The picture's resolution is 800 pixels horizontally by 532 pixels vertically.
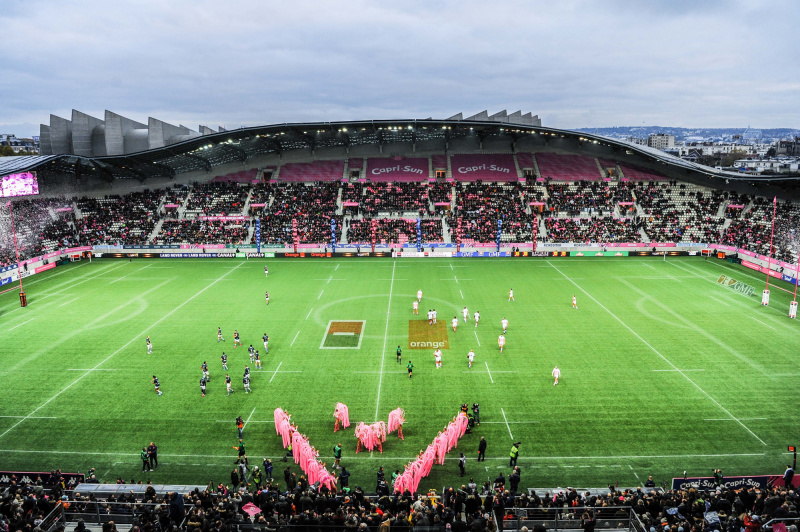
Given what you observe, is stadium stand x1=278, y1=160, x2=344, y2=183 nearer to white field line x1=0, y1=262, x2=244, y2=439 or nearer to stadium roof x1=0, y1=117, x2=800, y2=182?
stadium roof x1=0, y1=117, x2=800, y2=182

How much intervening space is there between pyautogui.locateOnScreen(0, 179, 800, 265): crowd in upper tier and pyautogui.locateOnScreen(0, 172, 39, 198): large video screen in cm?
509

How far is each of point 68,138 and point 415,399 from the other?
65.4 m

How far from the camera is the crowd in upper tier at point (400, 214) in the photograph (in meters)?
58.7

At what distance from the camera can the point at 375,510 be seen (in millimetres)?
13148

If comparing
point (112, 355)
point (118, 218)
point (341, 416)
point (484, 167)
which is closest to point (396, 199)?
point (484, 167)

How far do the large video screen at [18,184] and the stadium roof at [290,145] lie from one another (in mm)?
1096

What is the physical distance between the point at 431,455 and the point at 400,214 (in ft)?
162

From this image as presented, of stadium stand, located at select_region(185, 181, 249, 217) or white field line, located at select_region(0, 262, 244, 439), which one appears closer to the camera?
white field line, located at select_region(0, 262, 244, 439)

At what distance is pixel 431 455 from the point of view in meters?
18.5

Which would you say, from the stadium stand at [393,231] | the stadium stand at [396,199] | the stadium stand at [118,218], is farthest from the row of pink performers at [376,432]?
the stadium stand at [118,218]

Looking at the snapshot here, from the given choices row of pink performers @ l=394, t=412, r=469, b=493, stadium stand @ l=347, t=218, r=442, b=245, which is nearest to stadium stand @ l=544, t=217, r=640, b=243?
stadium stand @ l=347, t=218, r=442, b=245

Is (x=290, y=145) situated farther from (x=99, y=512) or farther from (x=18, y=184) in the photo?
(x=99, y=512)

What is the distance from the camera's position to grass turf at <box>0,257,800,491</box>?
1975 cm

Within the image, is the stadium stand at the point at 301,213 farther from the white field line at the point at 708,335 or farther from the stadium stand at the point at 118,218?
the white field line at the point at 708,335
